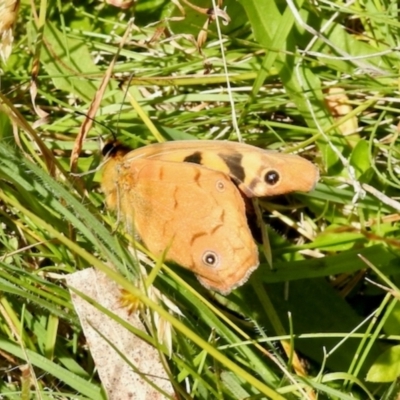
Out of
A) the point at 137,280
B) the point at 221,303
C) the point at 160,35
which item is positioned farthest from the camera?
the point at 160,35

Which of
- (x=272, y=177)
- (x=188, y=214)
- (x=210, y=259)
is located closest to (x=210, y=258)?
(x=210, y=259)

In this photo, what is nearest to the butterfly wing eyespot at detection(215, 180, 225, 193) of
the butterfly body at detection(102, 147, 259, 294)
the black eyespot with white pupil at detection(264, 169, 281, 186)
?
the butterfly body at detection(102, 147, 259, 294)

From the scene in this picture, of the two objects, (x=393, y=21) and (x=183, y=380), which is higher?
(x=393, y=21)

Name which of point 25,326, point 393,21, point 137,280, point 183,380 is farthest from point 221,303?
point 393,21

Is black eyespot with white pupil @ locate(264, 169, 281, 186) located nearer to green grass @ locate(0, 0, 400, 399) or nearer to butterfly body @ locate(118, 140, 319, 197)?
butterfly body @ locate(118, 140, 319, 197)

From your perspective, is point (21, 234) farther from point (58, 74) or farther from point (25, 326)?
point (58, 74)

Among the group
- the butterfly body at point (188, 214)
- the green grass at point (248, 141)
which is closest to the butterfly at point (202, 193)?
the butterfly body at point (188, 214)

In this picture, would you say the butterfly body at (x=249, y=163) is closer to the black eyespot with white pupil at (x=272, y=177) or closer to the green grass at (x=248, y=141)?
the black eyespot with white pupil at (x=272, y=177)

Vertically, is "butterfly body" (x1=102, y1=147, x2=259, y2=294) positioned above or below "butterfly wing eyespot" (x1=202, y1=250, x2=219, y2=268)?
above
